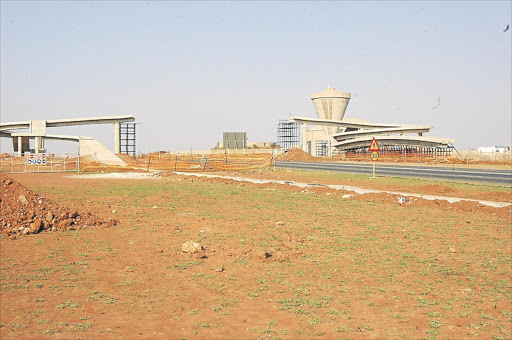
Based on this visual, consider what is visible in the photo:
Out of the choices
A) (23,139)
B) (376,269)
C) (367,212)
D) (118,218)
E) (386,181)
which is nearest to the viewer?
(376,269)

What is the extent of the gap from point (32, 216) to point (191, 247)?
18.0 ft

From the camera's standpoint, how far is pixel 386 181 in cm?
3509

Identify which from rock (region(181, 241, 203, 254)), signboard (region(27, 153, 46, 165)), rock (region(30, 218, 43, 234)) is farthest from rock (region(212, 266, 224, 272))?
signboard (region(27, 153, 46, 165))

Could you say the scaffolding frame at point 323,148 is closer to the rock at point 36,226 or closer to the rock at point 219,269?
the rock at point 36,226

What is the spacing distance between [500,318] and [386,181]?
27201 mm

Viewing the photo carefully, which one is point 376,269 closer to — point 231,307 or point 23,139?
point 231,307

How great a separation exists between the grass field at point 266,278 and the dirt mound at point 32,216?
54 cm

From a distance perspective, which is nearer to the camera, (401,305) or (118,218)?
(401,305)

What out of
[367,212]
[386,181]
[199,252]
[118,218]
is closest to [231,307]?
[199,252]

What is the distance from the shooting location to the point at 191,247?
12219 mm

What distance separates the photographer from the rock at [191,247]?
39.8 feet

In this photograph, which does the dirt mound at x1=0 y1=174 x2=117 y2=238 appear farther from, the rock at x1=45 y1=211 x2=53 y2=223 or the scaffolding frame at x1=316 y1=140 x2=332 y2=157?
the scaffolding frame at x1=316 y1=140 x2=332 y2=157

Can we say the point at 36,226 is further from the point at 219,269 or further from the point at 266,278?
the point at 266,278

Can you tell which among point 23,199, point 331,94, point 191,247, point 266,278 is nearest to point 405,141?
point 331,94
